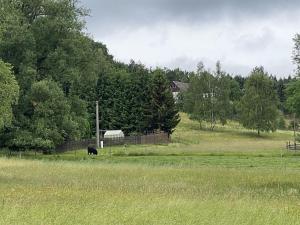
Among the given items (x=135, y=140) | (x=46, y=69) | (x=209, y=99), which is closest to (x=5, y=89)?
(x=46, y=69)

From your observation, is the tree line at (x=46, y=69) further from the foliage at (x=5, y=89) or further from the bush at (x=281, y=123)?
the bush at (x=281, y=123)

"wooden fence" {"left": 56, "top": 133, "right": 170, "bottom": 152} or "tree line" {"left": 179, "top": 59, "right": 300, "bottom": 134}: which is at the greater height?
"tree line" {"left": 179, "top": 59, "right": 300, "bottom": 134}

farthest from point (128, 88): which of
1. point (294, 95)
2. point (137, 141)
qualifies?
point (294, 95)

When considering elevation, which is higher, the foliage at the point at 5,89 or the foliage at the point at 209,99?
the foliage at the point at 209,99

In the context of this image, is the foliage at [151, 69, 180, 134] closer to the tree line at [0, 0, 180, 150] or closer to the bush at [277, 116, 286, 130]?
the tree line at [0, 0, 180, 150]

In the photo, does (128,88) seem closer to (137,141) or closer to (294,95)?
(137,141)

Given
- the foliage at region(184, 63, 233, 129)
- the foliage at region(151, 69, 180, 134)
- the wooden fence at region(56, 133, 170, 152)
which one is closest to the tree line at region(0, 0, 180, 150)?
the wooden fence at region(56, 133, 170, 152)

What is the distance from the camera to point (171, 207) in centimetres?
1316

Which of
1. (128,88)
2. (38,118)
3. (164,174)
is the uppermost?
(128,88)

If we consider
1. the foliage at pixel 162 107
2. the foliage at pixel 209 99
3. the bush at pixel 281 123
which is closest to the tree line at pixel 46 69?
the foliage at pixel 162 107

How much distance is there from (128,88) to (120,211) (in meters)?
83.4

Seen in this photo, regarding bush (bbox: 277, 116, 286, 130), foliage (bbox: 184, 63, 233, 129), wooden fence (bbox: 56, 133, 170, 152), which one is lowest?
wooden fence (bbox: 56, 133, 170, 152)

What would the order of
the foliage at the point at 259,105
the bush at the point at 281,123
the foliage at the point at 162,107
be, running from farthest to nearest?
the bush at the point at 281,123, the foliage at the point at 259,105, the foliage at the point at 162,107

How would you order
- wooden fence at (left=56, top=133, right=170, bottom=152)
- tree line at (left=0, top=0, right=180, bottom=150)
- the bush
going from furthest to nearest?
the bush, wooden fence at (left=56, top=133, right=170, bottom=152), tree line at (left=0, top=0, right=180, bottom=150)
